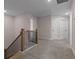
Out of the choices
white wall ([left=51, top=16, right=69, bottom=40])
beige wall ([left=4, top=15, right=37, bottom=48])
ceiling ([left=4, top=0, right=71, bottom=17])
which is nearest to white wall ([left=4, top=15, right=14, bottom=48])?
beige wall ([left=4, top=15, right=37, bottom=48])

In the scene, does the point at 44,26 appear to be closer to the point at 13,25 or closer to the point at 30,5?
the point at 13,25

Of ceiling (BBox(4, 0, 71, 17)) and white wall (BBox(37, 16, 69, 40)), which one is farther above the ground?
ceiling (BBox(4, 0, 71, 17))

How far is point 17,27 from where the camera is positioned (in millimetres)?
8359

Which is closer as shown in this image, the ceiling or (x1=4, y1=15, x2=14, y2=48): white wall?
the ceiling

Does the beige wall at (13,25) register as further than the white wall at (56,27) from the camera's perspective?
No

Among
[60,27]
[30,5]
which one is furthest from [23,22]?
[60,27]

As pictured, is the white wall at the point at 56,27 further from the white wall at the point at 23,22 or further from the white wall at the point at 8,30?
the white wall at the point at 8,30

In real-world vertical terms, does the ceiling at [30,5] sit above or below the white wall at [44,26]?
above

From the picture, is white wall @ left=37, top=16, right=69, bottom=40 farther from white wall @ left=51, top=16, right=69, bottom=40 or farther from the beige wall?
the beige wall

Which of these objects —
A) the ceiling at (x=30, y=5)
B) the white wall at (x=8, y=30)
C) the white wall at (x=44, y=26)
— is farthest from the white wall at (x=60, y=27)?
the white wall at (x=8, y=30)

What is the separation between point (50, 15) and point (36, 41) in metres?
4.01

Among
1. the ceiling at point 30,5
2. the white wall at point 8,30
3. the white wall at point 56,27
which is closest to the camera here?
the ceiling at point 30,5

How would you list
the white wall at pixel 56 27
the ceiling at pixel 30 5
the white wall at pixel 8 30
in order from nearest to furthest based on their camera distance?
the ceiling at pixel 30 5 → the white wall at pixel 8 30 → the white wall at pixel 56 27

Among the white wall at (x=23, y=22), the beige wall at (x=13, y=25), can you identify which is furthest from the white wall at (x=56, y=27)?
the white wall at (x=23, y=22)
